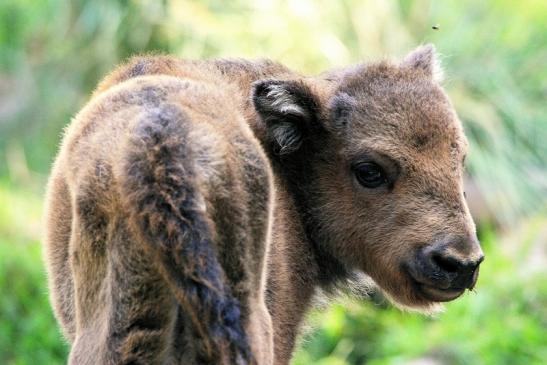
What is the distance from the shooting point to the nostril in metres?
5.34

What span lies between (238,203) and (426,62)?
251 centimetres

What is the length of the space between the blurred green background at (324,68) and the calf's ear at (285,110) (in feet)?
16.3

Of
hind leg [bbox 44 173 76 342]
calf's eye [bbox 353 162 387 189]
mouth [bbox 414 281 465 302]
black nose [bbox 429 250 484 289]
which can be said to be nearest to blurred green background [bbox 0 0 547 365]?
mouth [bbox 414 281 465 302]

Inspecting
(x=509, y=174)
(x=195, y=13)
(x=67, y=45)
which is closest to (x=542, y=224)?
(x=509, y=174)

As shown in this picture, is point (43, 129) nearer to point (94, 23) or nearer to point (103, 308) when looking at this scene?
point (94, 23)

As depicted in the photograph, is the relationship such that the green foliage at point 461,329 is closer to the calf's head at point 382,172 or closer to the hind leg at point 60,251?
the calf's head at point 382,172

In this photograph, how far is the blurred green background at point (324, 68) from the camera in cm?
1094

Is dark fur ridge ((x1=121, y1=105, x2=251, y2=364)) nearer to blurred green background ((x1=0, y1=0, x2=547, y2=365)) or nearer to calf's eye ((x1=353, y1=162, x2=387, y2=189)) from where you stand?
calf's eye ((x1=353, y1=162, x2=387, y2=189))

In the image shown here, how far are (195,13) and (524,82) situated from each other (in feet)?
14.9

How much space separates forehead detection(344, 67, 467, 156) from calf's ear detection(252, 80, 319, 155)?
259mm

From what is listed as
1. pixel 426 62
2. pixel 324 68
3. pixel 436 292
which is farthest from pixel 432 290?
pixel 324 68

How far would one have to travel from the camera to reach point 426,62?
20.8 feet

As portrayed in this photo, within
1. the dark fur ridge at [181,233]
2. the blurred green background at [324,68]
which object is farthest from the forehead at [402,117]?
the blurred green background at [324,68]

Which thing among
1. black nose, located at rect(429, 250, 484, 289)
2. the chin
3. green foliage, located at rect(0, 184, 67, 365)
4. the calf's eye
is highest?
the calf's eye
